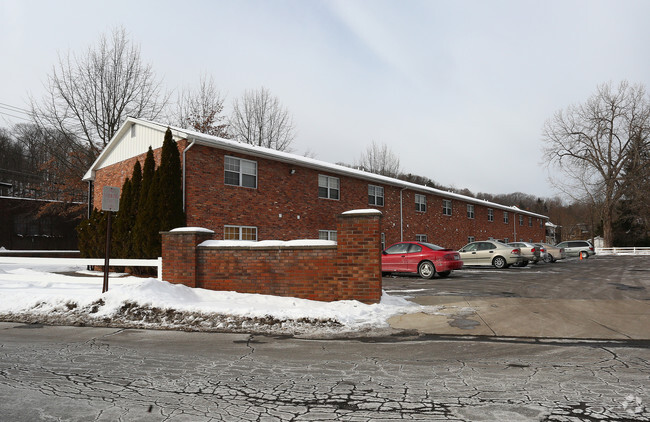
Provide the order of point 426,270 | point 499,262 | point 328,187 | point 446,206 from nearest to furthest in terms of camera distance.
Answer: point 426,270 → point 328,187 → point 499,262 → point 446,206

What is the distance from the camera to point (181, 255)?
32.0 feet

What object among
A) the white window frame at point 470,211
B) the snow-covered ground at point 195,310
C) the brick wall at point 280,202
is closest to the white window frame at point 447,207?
the brick wall at point 280,202

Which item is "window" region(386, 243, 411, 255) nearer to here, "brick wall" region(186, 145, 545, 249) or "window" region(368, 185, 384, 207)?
"brick wall" region(186, 145, 545, 249)

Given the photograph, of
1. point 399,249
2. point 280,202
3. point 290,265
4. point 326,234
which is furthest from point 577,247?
point 290,265

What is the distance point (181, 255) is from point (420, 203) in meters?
20.9

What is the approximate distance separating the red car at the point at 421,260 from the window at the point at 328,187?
16.8 ft

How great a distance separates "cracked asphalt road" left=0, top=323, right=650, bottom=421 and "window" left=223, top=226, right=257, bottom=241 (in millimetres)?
9832

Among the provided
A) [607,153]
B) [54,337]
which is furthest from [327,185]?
[607,153]

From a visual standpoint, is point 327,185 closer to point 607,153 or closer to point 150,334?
point 150,334

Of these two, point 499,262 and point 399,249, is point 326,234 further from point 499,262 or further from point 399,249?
point 499,262

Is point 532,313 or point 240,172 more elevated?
point 240,172

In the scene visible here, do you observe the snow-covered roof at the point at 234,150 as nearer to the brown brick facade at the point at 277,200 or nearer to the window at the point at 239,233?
the brown brick facade at the point at 277,200

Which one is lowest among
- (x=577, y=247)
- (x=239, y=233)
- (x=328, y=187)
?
(x=577, y=247)

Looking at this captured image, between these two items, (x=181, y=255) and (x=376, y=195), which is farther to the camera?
(x=376, y=195)
